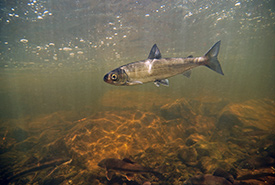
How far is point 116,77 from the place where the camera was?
3.15 meters

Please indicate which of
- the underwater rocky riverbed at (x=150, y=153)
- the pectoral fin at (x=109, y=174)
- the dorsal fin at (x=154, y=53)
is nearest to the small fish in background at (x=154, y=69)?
the dorsal fin at (x=154, y=53)

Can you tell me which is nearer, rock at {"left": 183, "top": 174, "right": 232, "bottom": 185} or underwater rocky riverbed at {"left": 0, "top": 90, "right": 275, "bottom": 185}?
rock at {"left": 183, "top": 174, "right": 232, "bottom": 185}

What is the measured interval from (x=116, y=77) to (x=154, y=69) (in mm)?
1157

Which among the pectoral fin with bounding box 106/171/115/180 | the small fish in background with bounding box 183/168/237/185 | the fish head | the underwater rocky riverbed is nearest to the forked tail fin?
the fish head

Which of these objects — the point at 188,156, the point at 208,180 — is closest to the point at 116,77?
the point at 208,180

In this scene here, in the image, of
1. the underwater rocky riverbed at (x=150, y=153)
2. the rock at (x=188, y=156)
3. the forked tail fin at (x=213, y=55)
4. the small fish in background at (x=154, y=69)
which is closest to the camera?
the small fish in background at (x=154, y=69)

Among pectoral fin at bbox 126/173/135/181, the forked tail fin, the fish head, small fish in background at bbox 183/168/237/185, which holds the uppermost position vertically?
the forked tail fin

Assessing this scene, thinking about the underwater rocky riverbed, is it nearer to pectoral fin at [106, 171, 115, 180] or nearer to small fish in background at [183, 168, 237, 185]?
small fish in background at [183, 168, 237, 185]

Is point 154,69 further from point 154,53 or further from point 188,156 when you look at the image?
point 188,156

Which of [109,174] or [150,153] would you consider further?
[150,153]

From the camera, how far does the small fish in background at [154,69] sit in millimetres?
3244

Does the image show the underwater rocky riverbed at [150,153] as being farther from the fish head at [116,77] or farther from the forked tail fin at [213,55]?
the forked tail fin at [213,55]

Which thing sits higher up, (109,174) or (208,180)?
(109,174)

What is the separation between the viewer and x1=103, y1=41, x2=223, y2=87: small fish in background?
10.6 ft
